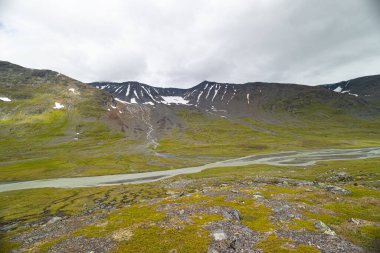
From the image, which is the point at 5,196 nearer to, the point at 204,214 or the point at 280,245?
the point at 204,214

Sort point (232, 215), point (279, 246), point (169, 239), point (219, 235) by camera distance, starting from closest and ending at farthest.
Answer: point (279, 246) → point (169, 239) → point (219, 235) → point (232, 215)

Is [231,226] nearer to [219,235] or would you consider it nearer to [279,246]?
[219,235]

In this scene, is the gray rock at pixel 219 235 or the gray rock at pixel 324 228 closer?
the gray rock at pixel 324 228

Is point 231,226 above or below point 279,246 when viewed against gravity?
below

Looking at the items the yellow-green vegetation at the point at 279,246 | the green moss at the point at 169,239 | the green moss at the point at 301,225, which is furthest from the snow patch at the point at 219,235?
the green moss at the point at 301,225

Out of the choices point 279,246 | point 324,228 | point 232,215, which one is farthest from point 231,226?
point 324,228

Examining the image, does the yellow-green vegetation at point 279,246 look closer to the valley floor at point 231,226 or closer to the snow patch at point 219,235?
the valley floor at point 231,226

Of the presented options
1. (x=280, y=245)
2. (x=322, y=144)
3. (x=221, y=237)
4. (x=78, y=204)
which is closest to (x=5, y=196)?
(x=78, y=204)

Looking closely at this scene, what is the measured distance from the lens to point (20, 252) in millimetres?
31703

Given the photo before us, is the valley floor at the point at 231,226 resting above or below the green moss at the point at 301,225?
below

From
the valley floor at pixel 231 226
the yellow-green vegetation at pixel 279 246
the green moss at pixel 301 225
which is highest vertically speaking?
the yellow-green vegetation at pixel 279 246

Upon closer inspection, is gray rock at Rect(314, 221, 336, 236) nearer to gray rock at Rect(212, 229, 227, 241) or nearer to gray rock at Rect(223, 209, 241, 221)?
gray rock at Rect(223, 209, 241, 221)

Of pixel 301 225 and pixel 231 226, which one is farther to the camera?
pixel 231 226

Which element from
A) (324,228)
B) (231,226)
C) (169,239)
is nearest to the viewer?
(169,239)
